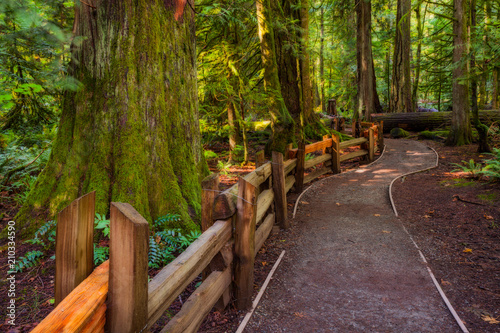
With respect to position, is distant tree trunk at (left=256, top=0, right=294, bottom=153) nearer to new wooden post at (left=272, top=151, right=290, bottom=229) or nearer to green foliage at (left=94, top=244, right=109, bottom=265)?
new wooden post at (left=272, top=151, right=290, bottom=229)

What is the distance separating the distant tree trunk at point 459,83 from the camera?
11455mm

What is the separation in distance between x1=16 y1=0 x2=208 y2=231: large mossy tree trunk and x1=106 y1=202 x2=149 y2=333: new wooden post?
2500mm

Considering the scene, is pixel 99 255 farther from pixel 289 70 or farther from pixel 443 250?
pixel 289 70

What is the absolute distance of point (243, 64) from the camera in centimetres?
1166

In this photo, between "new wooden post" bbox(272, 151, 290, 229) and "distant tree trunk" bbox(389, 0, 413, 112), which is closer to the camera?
"new wooden post" bbox(272, 151, 290, 229)

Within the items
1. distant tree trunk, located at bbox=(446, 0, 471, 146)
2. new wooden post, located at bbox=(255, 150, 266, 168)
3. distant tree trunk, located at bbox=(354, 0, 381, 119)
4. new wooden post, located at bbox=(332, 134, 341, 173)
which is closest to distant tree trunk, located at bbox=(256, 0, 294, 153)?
new wooden post, located at bbox=(332, 134, 341, 173)

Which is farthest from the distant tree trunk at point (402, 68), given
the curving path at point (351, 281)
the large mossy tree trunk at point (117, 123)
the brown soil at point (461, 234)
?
the large mossy tree trunk at point (117, 123)

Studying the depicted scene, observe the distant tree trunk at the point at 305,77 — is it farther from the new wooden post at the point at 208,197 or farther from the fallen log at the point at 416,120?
the new wooden post at the point at 208,197

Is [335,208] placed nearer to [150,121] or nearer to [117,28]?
[150,121]

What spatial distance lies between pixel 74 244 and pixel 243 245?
218 cm

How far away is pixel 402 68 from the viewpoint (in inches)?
792

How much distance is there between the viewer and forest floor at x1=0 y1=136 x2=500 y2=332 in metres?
3.15

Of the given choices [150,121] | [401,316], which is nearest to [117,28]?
[150,121]

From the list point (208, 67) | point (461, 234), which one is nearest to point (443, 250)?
point (461, 234)
